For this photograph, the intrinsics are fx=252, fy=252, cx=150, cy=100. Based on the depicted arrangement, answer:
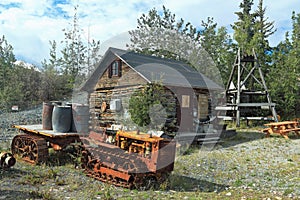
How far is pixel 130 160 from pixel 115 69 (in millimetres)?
10516

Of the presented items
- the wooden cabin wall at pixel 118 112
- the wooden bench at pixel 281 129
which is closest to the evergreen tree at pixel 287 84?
the wooden bench at pixel 281 129

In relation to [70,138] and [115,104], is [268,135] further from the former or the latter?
[70,138]

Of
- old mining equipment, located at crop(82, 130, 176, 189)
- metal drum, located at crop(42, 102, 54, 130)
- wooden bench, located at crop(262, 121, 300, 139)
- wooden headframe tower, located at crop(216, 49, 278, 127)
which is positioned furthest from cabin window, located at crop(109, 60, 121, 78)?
old mining equipment, located at crop(82, 130, 176, 189)

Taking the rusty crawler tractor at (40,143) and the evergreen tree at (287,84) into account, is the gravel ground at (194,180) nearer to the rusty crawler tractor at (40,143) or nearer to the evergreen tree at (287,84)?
the rusty crawler tractor at (40,143)

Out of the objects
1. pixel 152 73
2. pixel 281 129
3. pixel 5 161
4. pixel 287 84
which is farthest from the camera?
pixel 287 84

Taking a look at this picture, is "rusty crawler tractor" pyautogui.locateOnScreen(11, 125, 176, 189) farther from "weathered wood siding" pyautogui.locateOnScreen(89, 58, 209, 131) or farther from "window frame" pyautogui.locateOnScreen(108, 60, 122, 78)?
"window frame" pyautogui.locateOnScreen(108, 60, 122, 78)

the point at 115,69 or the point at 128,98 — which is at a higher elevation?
the point at 115,69

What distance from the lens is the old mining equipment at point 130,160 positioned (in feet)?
18.1

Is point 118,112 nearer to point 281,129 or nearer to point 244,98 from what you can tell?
point 281,129

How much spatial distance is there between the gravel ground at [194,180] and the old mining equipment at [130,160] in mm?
245

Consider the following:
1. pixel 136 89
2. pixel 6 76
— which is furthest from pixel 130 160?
pixel 6 76

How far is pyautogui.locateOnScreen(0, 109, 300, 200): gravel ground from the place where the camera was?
5047 millimetres

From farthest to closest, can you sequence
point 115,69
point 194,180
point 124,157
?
point 115,69
point 194,180
point 124,157

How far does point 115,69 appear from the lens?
51.0 ft
